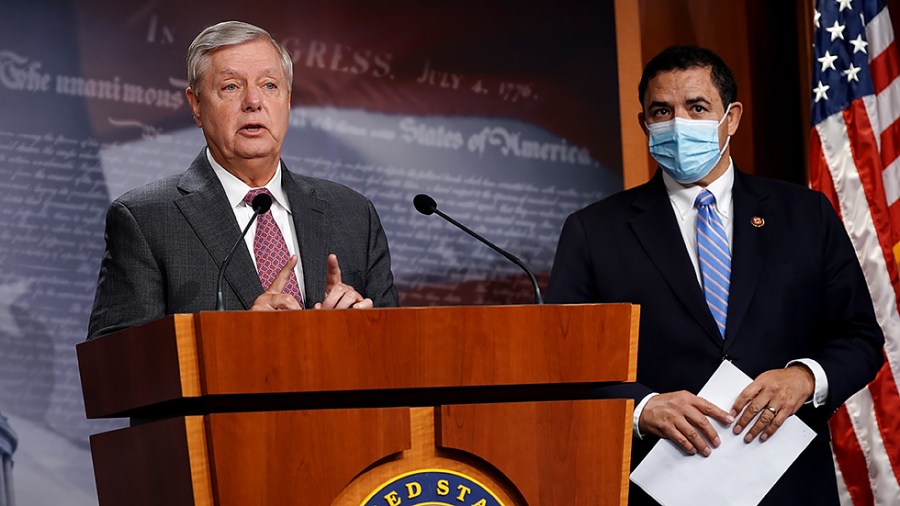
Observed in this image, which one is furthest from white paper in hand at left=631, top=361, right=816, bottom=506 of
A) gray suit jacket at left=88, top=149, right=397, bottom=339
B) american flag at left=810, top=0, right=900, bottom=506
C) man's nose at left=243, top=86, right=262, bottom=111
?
american flag at left=810, top=0, right=900, bottom=506

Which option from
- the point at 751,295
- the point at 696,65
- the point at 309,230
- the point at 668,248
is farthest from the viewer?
the point at 696,65

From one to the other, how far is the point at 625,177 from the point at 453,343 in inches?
133

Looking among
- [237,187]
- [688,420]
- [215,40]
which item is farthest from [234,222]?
[688,420]

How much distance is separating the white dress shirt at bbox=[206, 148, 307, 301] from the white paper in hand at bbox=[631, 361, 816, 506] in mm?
902

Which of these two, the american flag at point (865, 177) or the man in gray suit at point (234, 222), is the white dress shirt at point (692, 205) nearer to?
the man in gray suit at point (234, 222)

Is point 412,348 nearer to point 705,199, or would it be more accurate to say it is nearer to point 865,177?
point 705,199

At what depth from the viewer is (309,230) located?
96.8 inches

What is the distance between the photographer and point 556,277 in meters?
2.96

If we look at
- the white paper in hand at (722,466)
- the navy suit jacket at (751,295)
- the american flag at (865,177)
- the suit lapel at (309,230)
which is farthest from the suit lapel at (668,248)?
the american flag at (865,177)

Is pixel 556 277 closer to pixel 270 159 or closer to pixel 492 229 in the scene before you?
pixel 270 159

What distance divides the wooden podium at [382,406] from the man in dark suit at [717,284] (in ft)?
2.75

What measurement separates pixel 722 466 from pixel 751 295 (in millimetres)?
436

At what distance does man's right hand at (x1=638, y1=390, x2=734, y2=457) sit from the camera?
2549 millimetres

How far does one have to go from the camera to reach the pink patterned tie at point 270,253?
7.70 ft
